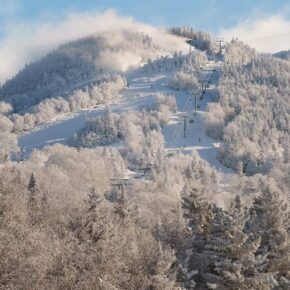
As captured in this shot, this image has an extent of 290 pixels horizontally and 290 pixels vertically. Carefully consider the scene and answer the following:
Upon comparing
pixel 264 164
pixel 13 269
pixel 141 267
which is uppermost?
pixel 13 269

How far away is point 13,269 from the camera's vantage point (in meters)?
30.5

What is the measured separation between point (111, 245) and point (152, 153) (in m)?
149

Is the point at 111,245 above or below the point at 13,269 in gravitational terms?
below

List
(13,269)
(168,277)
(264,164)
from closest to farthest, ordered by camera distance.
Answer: (13,269)
(168,277)
(264,164)

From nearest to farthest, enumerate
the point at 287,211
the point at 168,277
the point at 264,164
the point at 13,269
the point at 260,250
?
the point at 13,269 < the point at 168,277 < the point at 260,250 < the point at 287,211 < the point at 264,164

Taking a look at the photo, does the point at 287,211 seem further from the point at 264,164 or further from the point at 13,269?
the point at 264,164

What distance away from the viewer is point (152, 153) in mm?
193750

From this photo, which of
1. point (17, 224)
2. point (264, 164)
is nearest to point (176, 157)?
point (264, 164)

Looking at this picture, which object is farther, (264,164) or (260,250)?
(264,164)

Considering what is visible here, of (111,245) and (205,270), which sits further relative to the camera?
(205,270)

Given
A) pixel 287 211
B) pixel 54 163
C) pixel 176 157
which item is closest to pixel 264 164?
pixel 176 157

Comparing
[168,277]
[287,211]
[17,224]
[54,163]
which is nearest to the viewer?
[17,224]

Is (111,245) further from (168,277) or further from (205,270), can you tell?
(205,270)

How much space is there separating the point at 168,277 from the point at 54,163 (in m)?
112
